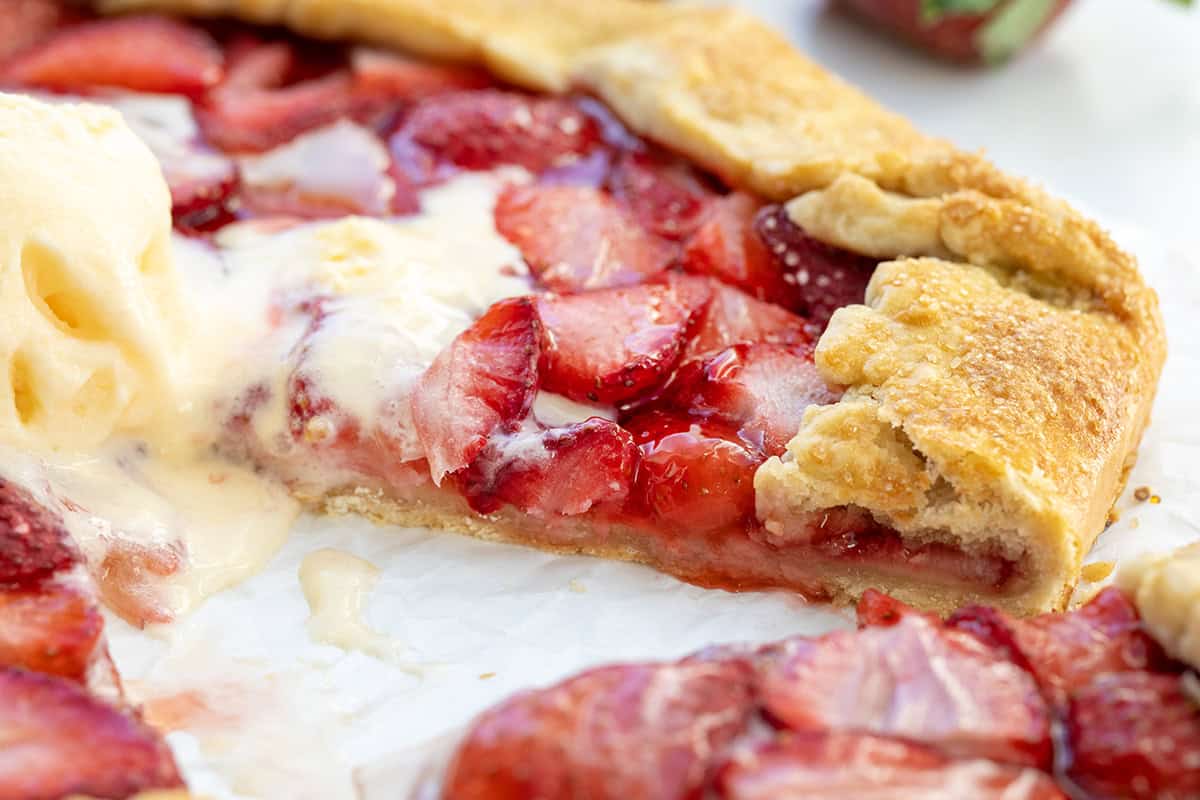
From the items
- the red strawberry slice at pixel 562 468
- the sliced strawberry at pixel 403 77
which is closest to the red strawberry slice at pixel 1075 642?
the red strawberry slice at pixel 562 468

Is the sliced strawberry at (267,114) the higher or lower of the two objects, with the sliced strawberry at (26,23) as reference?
higher

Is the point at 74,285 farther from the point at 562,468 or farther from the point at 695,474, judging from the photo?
the point at 695,474

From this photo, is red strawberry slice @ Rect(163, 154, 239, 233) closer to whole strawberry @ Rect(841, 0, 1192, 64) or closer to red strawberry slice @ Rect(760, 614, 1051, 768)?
red strawberry slice @ Rect(760, 614, 1051, 768)

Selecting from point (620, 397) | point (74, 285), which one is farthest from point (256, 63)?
point (620, 397)

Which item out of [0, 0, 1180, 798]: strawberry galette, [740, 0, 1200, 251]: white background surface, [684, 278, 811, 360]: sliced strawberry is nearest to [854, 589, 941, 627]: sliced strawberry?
[0, 0, 1180, 798]: strawberry galette

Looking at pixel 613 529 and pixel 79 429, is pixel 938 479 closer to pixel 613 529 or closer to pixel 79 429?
pixel 613 529

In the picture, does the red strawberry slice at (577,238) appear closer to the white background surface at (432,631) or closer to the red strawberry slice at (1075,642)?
the white background surface at (432,631)
